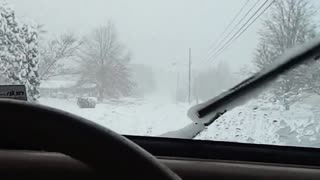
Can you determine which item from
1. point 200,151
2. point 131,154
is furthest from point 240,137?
point 131,154

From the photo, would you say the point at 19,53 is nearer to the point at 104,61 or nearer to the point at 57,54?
the point at 57,54

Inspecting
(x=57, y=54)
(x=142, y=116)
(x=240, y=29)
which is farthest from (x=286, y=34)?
(x=57, y=54)

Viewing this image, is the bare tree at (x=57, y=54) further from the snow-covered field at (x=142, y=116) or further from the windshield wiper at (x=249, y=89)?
the windshield wiper at (x=249, y=89)

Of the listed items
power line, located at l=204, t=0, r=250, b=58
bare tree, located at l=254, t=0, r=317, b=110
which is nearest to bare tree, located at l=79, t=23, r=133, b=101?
power line, located at l=204, t=0, r=250, b=58

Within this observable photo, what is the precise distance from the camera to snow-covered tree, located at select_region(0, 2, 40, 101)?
4.86 feet

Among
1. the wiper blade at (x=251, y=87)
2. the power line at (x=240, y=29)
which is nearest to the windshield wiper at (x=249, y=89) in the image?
the wiper blade at (x=251, y=87)

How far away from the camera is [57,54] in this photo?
4.94ft

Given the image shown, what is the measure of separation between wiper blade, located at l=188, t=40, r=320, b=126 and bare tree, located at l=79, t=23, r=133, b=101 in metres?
0.23

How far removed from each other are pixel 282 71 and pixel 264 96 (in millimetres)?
95

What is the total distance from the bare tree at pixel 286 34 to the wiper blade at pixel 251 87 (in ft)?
0.08

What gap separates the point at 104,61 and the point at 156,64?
6.0 inches

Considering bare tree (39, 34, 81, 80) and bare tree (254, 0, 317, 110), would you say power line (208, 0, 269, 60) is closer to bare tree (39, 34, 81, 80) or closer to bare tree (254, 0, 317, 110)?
bare tree (254, 0, 317, 110)

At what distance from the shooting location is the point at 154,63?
1519mm

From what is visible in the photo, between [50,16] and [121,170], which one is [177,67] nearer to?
[50,16]
